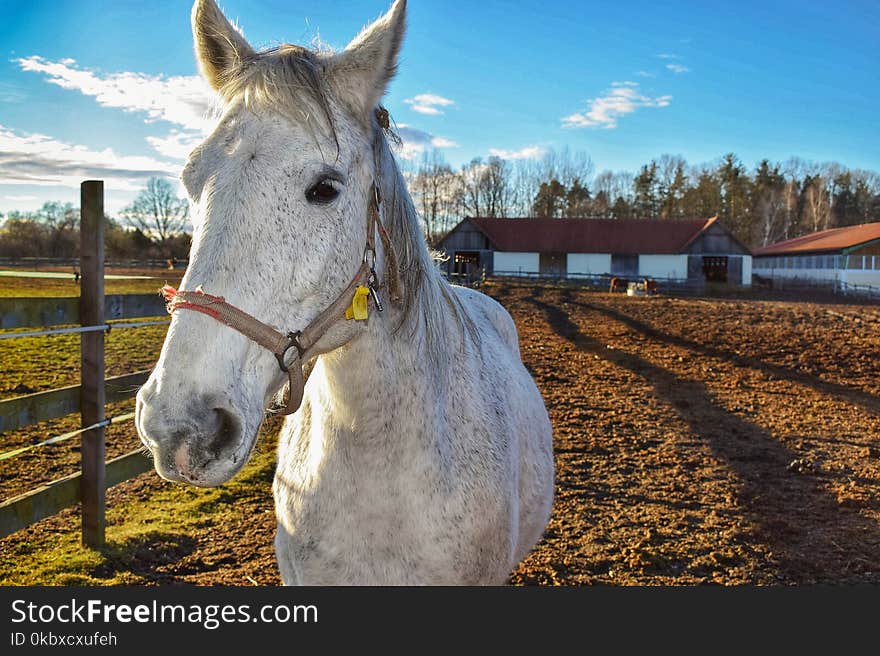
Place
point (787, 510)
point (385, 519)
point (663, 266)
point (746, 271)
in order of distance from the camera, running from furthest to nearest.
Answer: point (663, 266) → point (746, 271) → point (787, 510) → point (385, 519)

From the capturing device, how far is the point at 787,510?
5.33 meters

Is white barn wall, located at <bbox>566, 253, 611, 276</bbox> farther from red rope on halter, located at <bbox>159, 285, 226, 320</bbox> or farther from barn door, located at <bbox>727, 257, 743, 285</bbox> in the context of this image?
red rope on halter, located at <bbox>159, 285, 226, 320</bbox>

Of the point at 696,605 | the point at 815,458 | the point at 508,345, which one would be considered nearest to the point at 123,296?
the point at 508,345

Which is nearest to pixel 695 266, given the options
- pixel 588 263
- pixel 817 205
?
pixel 588 263

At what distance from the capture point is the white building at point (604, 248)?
41375mm

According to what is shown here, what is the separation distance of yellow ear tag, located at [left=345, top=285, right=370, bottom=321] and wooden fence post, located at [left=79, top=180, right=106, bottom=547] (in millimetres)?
3474

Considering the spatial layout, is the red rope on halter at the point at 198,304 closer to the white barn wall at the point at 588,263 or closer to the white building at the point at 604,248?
the white building at the point at 604,248

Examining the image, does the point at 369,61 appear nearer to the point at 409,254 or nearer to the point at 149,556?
the point at 409,254

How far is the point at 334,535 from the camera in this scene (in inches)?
82.6

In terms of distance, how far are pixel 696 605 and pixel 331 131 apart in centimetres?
268

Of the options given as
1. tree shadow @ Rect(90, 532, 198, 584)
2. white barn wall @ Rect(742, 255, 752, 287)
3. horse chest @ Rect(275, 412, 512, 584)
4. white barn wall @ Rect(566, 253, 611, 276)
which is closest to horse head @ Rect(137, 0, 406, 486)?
horse chest @ Rect(275, 412, 512, 584)

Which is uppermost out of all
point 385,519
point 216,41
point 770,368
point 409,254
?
point 216,41

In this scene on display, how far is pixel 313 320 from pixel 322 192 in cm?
39

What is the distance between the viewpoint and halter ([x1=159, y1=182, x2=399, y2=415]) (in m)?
1.47
